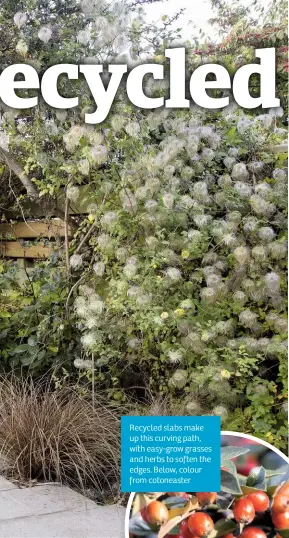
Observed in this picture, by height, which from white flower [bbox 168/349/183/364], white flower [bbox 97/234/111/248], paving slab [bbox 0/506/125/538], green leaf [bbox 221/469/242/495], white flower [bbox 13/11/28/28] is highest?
white flower [bbox 13/11/28/28]

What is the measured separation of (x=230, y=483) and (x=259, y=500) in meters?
0.11

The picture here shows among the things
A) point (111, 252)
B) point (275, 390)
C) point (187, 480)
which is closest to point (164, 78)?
point (111, 252)

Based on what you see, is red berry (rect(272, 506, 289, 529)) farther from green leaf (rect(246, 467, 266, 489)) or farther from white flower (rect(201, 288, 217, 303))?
white flower (rect(201, 288, 217, 303))

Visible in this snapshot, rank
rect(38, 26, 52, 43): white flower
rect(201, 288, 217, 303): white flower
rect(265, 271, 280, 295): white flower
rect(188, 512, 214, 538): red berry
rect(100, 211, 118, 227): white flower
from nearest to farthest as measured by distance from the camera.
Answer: rect(188, 512, 214, 538): red berry < rect(265, 271, 280, 295): white flower < rect(201, 288, 217, 303): white flower < rect(100, 211, 118, 227): white flower < rect(38, 26, 52, 43): white flower

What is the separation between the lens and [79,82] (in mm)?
3078

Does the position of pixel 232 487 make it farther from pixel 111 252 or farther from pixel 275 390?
pixel 111 252

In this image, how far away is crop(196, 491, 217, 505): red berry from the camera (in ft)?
7.69

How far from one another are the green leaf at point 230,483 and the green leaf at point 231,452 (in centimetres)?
6

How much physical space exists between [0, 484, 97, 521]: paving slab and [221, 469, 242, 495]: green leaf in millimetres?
555

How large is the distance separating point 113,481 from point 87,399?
532 millimetres

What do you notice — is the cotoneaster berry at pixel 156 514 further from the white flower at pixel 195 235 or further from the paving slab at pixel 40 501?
the white flower at pixel 195 235

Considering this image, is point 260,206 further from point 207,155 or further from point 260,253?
point 207,155

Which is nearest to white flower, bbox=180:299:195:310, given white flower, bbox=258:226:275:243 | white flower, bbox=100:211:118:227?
white flower, bbox=258:226:275:243

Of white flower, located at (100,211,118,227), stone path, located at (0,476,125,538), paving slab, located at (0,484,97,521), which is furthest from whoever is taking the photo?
white flower, located at (100,211,118,227)
